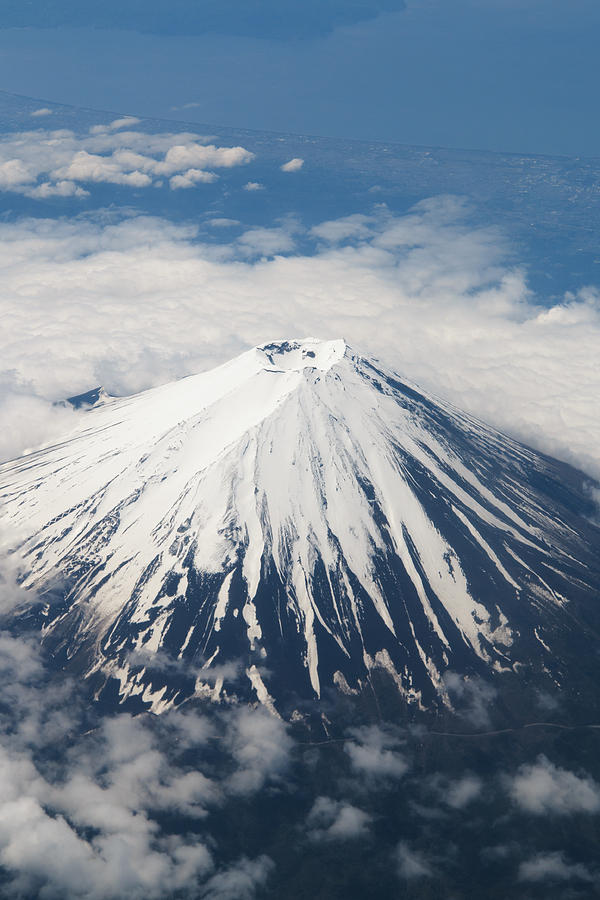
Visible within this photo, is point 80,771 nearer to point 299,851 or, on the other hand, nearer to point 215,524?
point 299,851

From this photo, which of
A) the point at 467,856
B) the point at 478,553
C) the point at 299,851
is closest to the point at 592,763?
the point at 467,856

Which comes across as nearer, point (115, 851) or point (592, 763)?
point (115, 851)

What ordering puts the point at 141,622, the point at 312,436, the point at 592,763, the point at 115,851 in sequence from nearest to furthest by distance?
1. the point at 115,851
2. the point at 592,763
3. the point at 141,622
4. the point at 312,436

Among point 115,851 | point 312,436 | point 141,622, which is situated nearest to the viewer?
point 115,851

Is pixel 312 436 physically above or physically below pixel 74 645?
above

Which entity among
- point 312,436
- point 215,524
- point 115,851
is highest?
point 312,436

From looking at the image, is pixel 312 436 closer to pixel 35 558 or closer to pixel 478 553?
pixel 478 553
